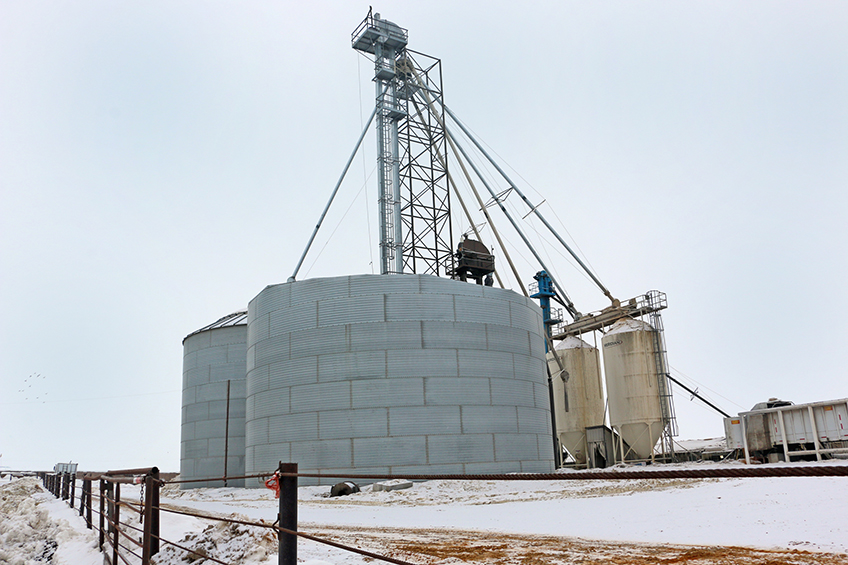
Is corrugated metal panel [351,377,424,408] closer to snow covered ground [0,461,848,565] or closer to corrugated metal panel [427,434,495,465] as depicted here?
corrugated metal panel [427,434,495,465]

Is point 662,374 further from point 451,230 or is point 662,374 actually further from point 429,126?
point 429,126

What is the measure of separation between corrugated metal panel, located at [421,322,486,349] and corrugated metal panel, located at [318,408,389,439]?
3.43 meters

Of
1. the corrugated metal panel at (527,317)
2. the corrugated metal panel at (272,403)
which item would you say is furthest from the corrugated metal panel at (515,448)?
the corrugated metal panel at (272,403)

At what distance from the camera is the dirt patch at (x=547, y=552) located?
27.6ft

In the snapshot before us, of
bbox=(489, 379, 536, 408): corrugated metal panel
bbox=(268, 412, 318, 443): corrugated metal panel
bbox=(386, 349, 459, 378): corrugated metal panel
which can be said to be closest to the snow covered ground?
bbox=(268, 412, 318, 443): corrugated metal panel

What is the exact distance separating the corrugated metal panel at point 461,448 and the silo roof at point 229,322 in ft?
56.6

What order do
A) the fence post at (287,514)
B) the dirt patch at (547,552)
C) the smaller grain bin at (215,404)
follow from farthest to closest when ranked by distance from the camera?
the smaller grain bin at (215,404)
the dirt patch at (547,552)
the fence post at (287,514)

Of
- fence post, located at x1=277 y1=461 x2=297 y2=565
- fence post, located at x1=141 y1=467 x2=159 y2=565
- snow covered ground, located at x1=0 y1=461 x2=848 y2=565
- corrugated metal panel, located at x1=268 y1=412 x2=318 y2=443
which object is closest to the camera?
fence post, located at x1=277 y1=461 x2=297 y2=565

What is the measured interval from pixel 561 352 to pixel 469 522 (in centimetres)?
3460

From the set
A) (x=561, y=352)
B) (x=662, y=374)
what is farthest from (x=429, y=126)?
(x=662, y=374)

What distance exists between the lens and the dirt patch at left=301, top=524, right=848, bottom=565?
841 cm

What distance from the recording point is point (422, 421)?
27.0 metres

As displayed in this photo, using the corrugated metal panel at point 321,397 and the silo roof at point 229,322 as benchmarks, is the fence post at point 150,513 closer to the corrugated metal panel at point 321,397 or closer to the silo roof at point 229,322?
the corrugated metal panel at point 321,397

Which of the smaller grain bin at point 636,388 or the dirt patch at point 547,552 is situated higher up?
the smaller grain bin at point 636,388
